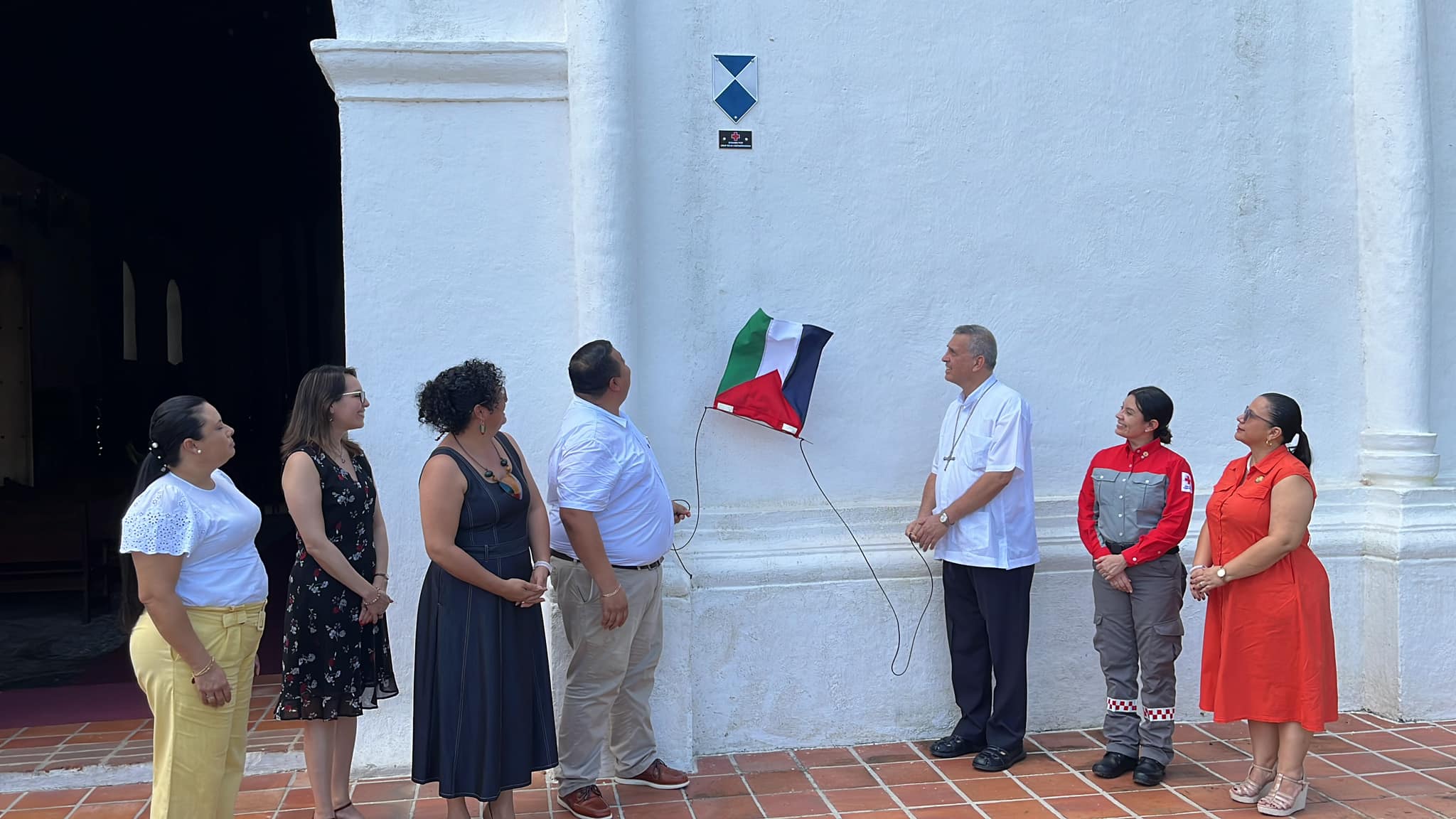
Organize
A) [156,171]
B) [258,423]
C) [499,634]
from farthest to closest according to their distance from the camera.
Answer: [258,423] < [156,171] < [499,634]

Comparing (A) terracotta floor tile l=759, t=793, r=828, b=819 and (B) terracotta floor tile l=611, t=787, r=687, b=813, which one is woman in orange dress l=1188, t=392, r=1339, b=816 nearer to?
(A) terracotta floor tile l=759, t=793, r=828, b=819

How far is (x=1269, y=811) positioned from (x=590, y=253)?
3282mm

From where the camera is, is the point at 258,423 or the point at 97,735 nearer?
the point at 97,735

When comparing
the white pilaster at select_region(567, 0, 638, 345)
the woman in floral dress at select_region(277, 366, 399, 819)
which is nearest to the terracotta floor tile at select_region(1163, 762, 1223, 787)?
the white pilaster at select_region(567, 0, 638, 345)

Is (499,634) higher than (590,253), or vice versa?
(590,253)

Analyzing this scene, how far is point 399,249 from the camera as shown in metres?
4.61

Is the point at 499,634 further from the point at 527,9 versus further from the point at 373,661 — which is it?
the point at 527,9

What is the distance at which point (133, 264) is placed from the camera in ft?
51.1

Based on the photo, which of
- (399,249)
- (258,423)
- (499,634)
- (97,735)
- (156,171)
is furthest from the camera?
(258,423)

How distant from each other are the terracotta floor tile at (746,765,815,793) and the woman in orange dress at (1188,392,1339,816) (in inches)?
49.9

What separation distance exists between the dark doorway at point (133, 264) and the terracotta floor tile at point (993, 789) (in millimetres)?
4141

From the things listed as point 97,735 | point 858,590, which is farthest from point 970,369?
point 97,735

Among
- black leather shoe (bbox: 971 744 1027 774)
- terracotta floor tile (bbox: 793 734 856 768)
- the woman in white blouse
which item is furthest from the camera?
terracotta floor tile (bbox: 793 734 856 768)

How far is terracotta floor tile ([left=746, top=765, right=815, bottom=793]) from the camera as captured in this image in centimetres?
439
